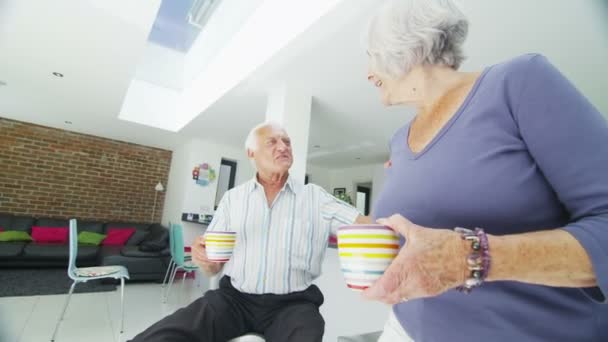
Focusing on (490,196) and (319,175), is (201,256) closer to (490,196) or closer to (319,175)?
(490,196)

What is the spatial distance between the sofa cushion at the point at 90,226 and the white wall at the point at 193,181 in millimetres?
1108

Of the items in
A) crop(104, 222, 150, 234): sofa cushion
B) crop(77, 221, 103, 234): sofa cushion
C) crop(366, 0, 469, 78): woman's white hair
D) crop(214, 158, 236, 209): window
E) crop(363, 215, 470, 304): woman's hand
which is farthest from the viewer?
crop(214, 158, 236, 209): window

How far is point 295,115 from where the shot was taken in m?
2.78

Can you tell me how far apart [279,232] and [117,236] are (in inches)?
205

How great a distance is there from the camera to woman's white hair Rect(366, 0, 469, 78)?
52cm

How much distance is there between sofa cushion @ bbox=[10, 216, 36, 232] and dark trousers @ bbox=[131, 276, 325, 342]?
221 inches

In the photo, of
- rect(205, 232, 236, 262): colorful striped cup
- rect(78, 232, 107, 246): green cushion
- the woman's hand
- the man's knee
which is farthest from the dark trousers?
rect(78, 232, 107, 246): green cushion

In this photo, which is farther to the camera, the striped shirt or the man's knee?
the striped shirt

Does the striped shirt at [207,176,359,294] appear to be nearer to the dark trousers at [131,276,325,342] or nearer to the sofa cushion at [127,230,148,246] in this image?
the dark trousers at [131,276,325,342]

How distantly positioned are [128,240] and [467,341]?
5.94 m

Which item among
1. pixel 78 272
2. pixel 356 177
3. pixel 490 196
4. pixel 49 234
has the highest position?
pixel 356 177

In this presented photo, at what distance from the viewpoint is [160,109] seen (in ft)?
15.7

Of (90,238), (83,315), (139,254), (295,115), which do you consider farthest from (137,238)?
(295,115)

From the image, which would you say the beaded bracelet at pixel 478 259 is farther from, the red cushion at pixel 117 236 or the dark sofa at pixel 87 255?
the red cushion at pixel 117 236
